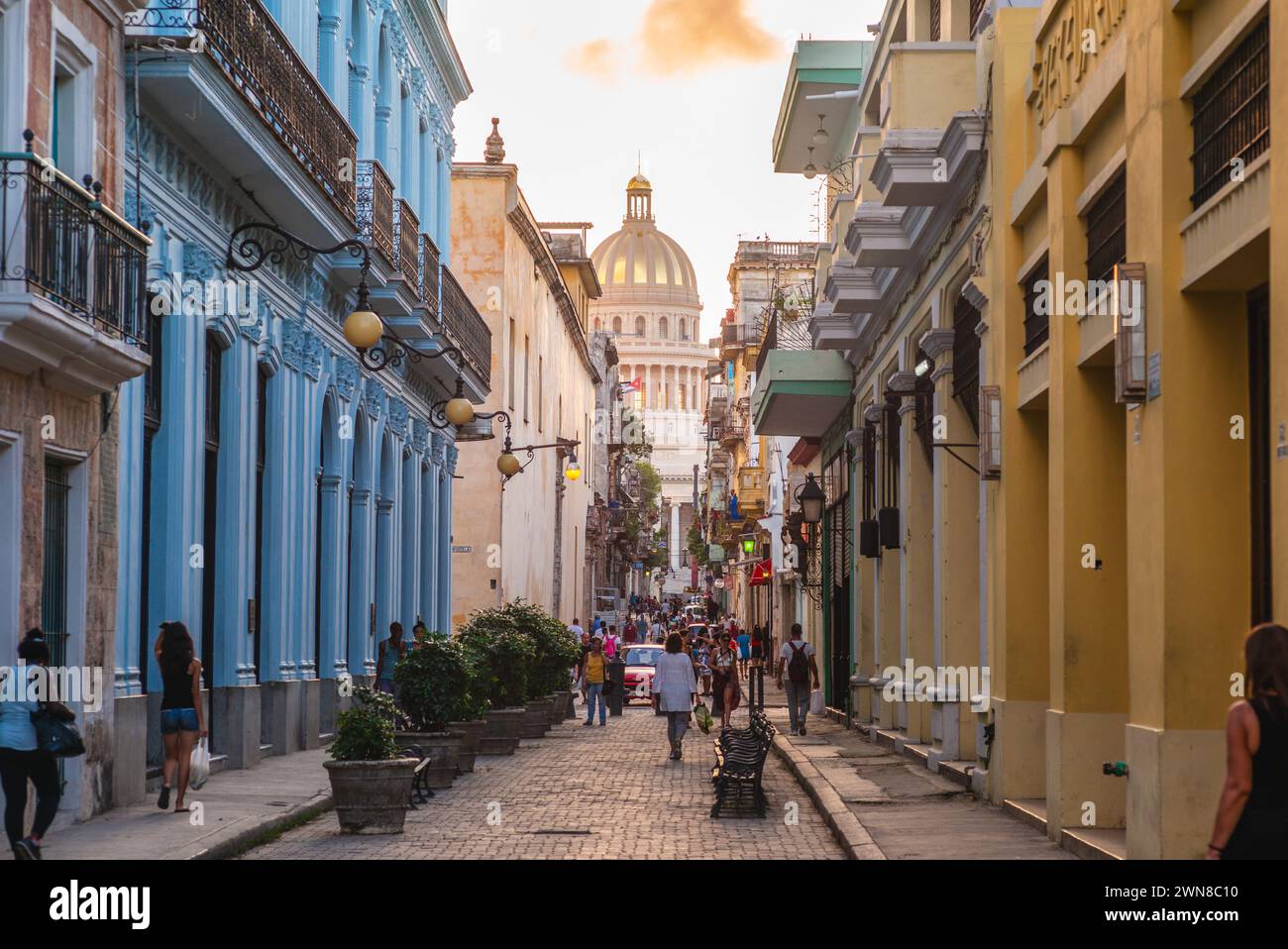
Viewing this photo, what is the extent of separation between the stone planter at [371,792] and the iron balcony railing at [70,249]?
12.1 feet

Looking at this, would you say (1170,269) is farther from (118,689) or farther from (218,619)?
(218,619)

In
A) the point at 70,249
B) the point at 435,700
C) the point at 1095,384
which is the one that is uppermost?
the point at 70,249

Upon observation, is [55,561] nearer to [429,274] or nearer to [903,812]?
[903,812]

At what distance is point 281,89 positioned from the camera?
2028cm

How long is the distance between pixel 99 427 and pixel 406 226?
12.7m

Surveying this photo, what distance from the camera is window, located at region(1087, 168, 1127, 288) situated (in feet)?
42.2

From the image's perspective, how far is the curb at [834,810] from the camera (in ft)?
44.8

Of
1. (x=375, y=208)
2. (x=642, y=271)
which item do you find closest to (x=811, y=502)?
(x=375, y=208)

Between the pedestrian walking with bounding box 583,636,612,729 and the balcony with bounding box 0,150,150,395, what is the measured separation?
17692mm

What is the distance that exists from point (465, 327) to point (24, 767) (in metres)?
21.9

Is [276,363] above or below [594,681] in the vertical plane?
above

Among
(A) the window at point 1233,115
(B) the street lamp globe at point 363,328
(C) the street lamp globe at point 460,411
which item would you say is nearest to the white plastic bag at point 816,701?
(C) the street lamp globe at point 460,411

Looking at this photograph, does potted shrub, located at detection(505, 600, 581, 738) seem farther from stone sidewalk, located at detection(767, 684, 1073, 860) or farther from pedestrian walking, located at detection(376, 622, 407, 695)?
stone sidewalk, located at detection(767, 684, 1073, 860)

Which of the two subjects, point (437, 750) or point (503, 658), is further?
point (503, 658)
